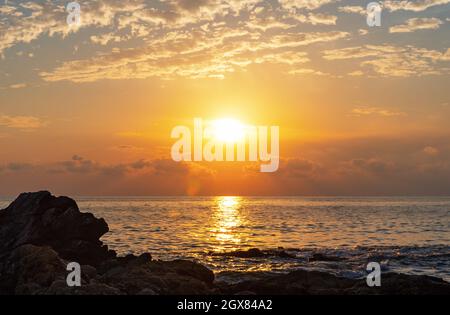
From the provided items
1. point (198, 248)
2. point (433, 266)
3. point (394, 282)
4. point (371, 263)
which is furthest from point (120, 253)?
point (394, 282)

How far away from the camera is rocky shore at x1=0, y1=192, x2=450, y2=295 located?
22.3 meters

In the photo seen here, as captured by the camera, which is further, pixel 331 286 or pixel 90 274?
pixel 331 286

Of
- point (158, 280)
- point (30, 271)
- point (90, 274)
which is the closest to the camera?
point (30, 271)

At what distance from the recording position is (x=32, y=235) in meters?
32.7

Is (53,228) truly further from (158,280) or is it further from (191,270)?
(158,280)

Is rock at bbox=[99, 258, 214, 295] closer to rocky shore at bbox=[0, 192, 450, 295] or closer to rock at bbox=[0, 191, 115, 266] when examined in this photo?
rocky shore at bbox=[0, 192, 450, 295]

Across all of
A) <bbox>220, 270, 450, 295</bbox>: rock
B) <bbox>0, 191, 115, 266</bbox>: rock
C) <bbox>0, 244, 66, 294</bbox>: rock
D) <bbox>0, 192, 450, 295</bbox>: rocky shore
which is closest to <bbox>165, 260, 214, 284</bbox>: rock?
<bbox>0, 192, 450, 295</bbox>: rocky shore

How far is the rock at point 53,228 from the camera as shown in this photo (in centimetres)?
3303

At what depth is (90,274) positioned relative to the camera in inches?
981

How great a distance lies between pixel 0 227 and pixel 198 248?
2879 cm

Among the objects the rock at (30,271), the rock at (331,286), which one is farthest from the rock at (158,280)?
the rock at (30,271)

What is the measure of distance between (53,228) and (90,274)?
34.4ft

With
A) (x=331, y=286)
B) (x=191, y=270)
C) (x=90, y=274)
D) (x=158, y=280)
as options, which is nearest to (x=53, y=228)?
(x=90, y=274)

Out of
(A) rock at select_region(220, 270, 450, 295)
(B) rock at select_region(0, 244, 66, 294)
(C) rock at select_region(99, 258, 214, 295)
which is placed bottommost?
(A) rock at select_region(220, 270, 450, 295)
